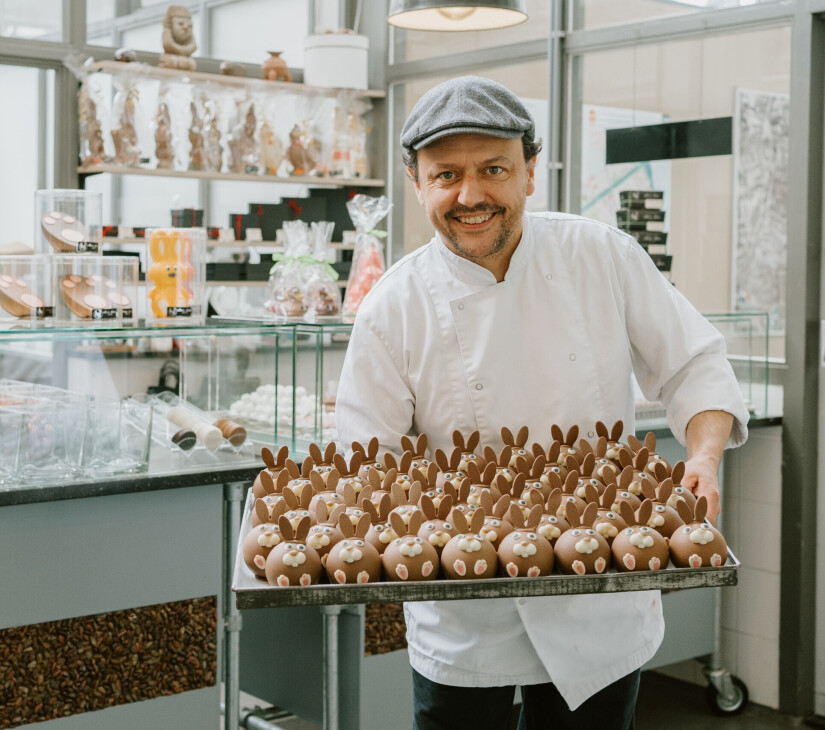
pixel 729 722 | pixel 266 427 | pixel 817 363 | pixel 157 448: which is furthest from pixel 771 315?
pixel 157 448

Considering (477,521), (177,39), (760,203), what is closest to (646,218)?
(760,203)

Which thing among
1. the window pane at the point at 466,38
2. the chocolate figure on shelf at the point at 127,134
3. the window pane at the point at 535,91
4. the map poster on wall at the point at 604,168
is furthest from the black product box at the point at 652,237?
the chocolate figure on shelf at the point at 127,134

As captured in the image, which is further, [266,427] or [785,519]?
[785,519]

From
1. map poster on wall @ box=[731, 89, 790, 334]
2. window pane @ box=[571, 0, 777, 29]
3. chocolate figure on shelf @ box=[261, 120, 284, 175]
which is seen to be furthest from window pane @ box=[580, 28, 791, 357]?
chocolate figure on shelf @ box=[261, 120, 284, 175]

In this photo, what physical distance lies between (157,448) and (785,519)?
206 centimetres

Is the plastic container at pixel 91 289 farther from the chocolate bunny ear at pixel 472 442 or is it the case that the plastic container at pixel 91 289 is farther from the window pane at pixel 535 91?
the window pane at pixel 535 91

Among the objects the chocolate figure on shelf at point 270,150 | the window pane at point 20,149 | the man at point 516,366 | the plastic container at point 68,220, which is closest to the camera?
the man at point 516,366

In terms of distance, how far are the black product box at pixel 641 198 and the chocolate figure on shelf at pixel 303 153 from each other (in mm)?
2019

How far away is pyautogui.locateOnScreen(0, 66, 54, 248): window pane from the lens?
5.06m

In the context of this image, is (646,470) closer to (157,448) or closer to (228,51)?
(157,448)

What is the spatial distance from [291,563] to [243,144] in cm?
425

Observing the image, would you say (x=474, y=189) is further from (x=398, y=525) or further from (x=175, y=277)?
(x=175, y=277)

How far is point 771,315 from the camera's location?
145 inches

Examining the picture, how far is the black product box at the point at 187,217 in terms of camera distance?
5.14 metres
